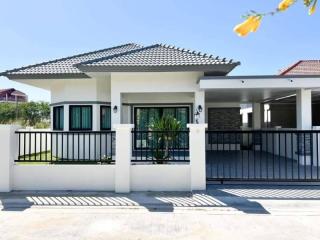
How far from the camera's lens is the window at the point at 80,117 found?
49.0 ft

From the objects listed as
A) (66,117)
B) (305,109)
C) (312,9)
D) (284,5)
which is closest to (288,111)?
(305,109)

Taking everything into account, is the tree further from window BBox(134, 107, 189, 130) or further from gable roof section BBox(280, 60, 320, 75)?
gable roof section BBox(280, 60, 320, 75)

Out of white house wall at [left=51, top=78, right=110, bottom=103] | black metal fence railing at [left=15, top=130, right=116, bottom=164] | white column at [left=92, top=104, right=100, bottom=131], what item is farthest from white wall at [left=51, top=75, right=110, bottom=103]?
black metal fence railing at [left=15, top=130, right=116, bottom=164]

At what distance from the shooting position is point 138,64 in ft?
41.0

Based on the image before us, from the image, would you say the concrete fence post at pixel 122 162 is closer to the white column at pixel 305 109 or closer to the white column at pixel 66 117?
the white column at pixel 66 117

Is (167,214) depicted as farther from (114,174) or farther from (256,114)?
(256,114)

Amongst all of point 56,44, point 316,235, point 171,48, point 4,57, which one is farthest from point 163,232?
point 4,57

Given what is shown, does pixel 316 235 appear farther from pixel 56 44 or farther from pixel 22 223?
pixel 56 44

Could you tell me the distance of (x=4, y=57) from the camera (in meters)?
26.5

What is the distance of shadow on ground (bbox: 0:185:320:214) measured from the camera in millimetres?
7294

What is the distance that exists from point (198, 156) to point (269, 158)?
8.79 m

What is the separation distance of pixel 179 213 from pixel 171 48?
10441mm

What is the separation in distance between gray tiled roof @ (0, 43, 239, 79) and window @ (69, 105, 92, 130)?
1.62 m

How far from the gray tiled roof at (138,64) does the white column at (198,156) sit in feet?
14.7
